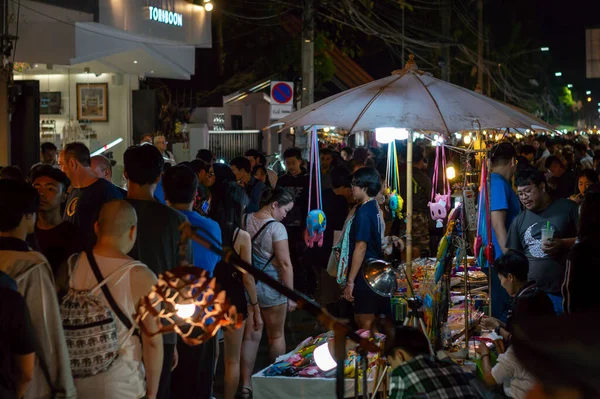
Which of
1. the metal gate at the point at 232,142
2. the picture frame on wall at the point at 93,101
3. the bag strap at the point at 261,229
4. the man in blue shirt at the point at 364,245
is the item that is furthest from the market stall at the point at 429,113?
the metal gate at the point at 232,142

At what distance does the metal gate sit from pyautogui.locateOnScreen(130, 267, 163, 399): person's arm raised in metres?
18.6

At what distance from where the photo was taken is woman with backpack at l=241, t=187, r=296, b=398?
826 cm

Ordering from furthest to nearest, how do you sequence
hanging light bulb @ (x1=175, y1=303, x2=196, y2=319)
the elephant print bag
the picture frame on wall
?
the picture frame on wall → the elephant print bag → hanging light bulb @ (x1=175, y1=303, x2=196, y2=319)

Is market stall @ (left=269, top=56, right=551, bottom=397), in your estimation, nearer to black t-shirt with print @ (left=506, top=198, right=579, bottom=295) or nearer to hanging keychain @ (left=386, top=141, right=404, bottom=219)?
black t-shirt with print @ (left=506, top=198, right=579, bottom=295)

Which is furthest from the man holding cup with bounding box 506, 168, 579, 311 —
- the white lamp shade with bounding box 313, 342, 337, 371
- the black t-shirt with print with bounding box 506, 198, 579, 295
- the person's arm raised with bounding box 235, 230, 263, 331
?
the person's arm raised with bounding box 235, 230, 263, 331

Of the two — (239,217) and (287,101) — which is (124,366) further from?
(287,101)

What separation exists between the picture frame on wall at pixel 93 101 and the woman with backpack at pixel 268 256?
13015 mm

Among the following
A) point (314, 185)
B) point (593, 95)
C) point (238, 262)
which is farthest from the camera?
point (593, 95)

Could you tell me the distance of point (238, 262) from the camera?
10.4 ft

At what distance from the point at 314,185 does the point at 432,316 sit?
15.7 ft

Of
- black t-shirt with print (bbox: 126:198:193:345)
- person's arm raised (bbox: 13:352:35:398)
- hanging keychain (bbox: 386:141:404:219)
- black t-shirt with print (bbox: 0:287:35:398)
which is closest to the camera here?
black t-shirt with print (bbox: 0:287:35:398)

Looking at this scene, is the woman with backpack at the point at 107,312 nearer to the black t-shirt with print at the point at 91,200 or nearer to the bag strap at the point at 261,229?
the black t-shirt with print at the point at 91,200

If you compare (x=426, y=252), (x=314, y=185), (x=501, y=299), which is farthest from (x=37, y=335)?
(x=426, y=252)

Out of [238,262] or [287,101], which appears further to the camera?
[287,101]
